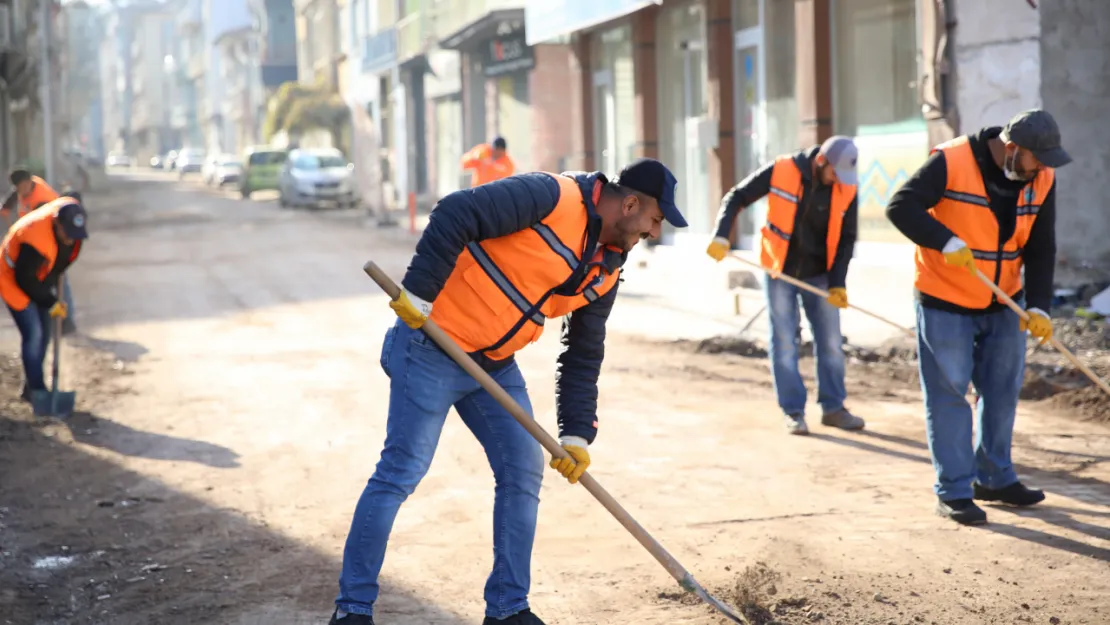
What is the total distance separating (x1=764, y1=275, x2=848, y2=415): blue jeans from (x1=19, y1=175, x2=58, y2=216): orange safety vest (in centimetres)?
646

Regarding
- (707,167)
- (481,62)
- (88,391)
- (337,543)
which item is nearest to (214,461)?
(337,543)

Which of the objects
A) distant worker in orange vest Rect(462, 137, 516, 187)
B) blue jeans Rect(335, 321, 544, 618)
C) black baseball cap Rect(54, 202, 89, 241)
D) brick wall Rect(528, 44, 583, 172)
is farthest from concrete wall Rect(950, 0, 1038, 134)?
brick wall Rect(528, 44, 583, 172)

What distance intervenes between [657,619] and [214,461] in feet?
11.8

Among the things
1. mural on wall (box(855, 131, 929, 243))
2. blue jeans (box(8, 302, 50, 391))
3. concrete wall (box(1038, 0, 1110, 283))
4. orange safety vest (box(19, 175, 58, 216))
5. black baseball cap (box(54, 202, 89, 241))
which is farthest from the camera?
mural on wall (box(855, 131, 929, 243))

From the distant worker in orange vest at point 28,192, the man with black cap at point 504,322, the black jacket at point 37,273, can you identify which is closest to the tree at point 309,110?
the distant worker in orange vest at point 28,192

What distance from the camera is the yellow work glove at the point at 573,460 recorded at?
15.4 ft

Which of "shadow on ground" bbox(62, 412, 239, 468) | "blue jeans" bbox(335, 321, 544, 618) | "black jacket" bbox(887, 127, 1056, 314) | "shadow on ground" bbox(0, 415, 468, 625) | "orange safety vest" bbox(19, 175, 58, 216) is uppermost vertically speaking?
"orange safety vest" bbox(19, 175, 58, 216)

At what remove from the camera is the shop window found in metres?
13.7

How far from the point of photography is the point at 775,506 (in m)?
6.65

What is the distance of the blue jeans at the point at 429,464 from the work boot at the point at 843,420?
4063 mm

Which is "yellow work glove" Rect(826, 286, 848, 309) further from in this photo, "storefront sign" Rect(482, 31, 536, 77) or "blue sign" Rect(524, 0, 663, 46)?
"storefront sign" Rect(482, 31, 536, 77)

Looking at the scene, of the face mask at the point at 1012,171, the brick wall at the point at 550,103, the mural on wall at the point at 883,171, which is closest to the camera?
the face mask at the point at 1012,171

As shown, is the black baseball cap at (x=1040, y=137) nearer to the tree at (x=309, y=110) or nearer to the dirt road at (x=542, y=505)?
the dirt road at (x=542, y=505)

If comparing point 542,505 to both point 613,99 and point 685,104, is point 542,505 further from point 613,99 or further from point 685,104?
point 613,99
